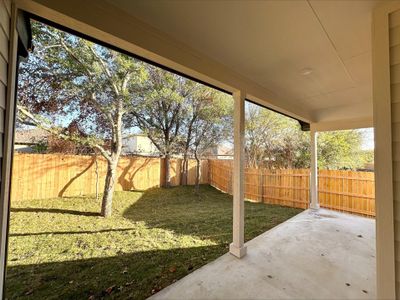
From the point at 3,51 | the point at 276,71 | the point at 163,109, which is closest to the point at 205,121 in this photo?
the point at 163,109

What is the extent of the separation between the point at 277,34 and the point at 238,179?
164 cm

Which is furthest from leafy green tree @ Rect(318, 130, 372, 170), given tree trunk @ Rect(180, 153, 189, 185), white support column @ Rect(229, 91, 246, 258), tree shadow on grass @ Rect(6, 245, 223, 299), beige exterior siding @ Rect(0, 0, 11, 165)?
beige exterior siding @ Rect(0, 0, 11, 165)

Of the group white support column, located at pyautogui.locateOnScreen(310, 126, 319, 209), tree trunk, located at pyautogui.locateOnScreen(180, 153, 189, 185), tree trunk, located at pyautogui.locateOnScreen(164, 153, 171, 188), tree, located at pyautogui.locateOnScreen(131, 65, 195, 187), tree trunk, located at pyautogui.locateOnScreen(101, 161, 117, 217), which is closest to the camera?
tree trunk, located at pyautogui.locateOnScreen(101, 161, 117, 217)

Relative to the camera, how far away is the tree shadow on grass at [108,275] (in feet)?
6.45

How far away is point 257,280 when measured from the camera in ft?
6.48

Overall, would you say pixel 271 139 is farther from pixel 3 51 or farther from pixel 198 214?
pixel 3 51

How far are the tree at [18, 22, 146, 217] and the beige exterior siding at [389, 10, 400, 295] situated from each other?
4.30 meters

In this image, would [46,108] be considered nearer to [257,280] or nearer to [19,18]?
[19,18]

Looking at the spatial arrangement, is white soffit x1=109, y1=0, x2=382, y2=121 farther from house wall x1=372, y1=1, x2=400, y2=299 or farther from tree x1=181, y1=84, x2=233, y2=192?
tree x1=181, y1=84, x2=233, y2=192

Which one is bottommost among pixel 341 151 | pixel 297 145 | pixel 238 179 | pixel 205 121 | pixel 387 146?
pixel 238 179

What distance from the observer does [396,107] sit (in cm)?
123

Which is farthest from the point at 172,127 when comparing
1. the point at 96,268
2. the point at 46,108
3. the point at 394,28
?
the point at 394,28

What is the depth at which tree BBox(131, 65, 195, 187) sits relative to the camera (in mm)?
5281

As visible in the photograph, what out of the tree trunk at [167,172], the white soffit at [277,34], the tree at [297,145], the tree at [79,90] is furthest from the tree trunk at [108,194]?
the tree at [297,145]
